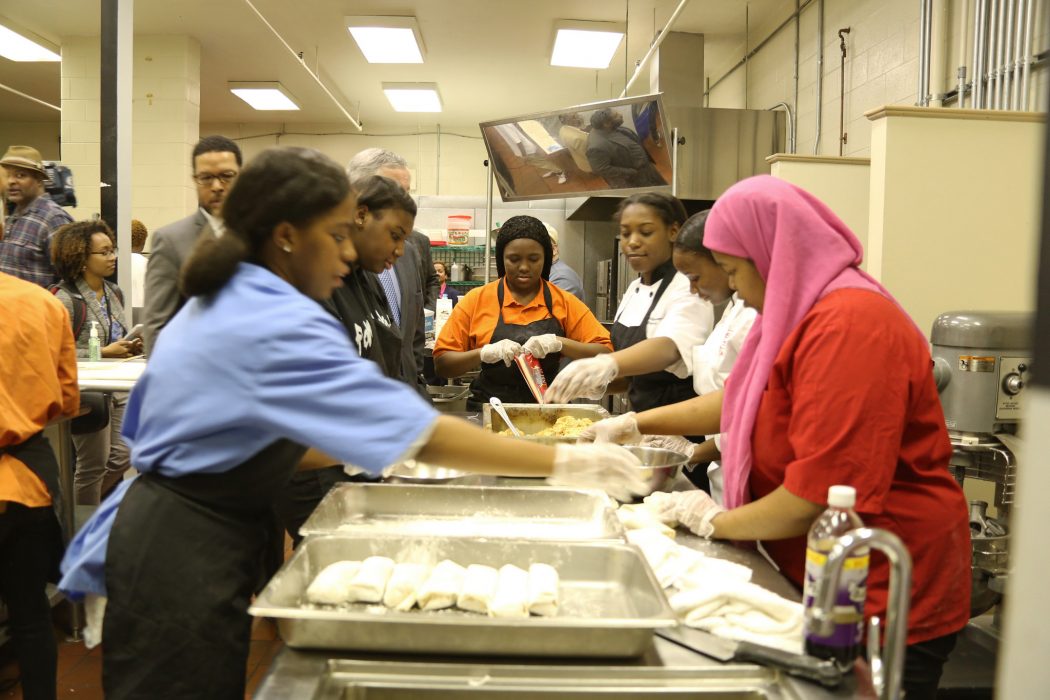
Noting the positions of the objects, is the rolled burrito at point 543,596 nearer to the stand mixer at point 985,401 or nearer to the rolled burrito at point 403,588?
the rolled burrito at point 403,588

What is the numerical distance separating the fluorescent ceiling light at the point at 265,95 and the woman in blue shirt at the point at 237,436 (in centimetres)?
893

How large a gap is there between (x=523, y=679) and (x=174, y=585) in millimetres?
589

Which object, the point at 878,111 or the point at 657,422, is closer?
the point at 657,422

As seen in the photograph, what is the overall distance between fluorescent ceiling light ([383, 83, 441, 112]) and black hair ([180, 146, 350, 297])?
8.67 meters

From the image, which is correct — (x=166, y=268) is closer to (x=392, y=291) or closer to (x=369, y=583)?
(x=392, y=291)

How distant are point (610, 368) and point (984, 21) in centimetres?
296

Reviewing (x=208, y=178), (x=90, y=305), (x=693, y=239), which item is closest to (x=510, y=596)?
(x=693, y=239)

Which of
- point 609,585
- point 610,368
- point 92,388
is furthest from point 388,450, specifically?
point 92,388

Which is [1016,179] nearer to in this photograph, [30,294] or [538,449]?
[538,449]

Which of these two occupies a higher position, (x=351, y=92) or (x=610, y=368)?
Result: (x=351, y=92)

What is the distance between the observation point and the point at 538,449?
1300 mm

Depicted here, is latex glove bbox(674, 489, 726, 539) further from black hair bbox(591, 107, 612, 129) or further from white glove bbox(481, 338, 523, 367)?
black hair bbox(591, 107, 612, 129)

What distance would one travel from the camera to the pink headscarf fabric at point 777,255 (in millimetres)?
1521

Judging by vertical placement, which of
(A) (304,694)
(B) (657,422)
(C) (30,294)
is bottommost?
(A) (304,694)
